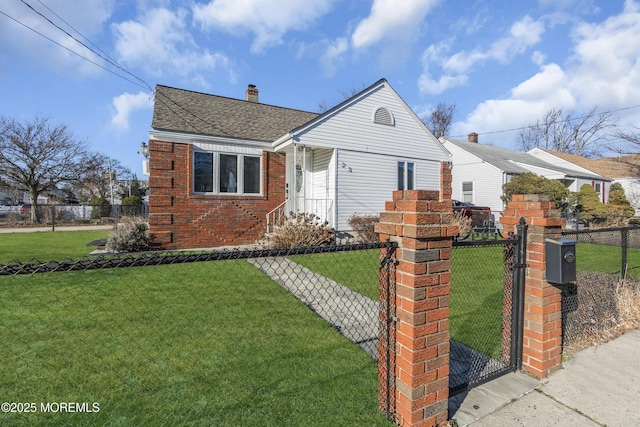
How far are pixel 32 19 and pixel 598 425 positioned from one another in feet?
41.9

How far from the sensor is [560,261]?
2.48 meters

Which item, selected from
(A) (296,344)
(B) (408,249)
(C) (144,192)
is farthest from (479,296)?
(C) (144,192)

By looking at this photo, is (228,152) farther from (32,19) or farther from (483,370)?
(483,370)

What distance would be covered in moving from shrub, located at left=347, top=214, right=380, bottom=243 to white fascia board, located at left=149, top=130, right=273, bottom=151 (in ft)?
12.3

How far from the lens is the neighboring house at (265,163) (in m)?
9.30

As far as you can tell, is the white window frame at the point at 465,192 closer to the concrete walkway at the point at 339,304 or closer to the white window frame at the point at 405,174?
the white window frame at the point at 405,174

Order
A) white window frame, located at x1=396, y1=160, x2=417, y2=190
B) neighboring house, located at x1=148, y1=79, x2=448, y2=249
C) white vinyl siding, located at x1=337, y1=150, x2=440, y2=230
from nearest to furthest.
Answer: neighboring house, located at x1=148, y1=79, x2=448, y2=249
white vinyl siding, located at x1=337, y1=150, x2=440, y2=230
white window frame, located at x1=396, y1=160, x2=417, y2=190

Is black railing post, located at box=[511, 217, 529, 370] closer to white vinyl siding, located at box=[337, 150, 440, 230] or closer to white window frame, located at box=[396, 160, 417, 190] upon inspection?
white vinyl siding, located at box=[337, 150, 440, 230]

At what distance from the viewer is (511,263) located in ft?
8.92

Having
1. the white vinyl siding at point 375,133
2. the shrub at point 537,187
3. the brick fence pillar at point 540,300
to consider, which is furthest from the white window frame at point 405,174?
the brick fence pillar at point 540,300

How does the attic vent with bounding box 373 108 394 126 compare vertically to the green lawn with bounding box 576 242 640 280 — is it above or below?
above

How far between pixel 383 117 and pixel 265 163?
4.63m

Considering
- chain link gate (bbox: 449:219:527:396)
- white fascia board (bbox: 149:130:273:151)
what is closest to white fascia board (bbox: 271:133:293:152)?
white fascia board (bbox: 149:130:273:151)

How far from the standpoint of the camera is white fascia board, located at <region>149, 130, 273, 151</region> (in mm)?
9008
